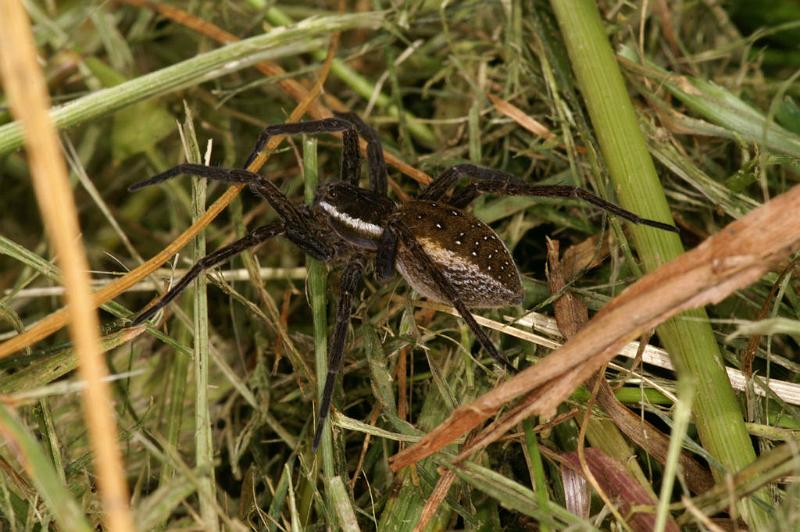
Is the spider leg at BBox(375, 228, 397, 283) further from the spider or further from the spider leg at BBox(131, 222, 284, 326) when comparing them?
the spider leg at BBox(131, 222, 284, 326)

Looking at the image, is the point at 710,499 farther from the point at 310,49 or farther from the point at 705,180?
the point at 310,49

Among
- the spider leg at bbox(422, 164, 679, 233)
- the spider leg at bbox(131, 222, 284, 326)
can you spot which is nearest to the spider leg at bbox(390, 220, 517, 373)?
the spider leg at bbox(422, 164, 679, 233)

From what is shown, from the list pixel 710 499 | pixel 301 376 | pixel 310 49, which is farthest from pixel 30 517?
pixel 310 49

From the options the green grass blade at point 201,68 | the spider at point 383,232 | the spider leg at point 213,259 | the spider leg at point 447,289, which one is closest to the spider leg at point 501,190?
the spider at point 383,232

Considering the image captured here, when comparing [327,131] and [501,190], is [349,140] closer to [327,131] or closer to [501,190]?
[327,131]

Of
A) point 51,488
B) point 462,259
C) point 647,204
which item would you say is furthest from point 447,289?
point 51,488

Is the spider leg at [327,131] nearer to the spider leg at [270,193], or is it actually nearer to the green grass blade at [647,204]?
the spider leg at [270,193]

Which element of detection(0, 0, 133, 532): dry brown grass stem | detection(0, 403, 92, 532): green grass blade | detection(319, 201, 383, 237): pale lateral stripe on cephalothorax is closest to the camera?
detection(0, 0, 133, 532): dry brown grass stem
